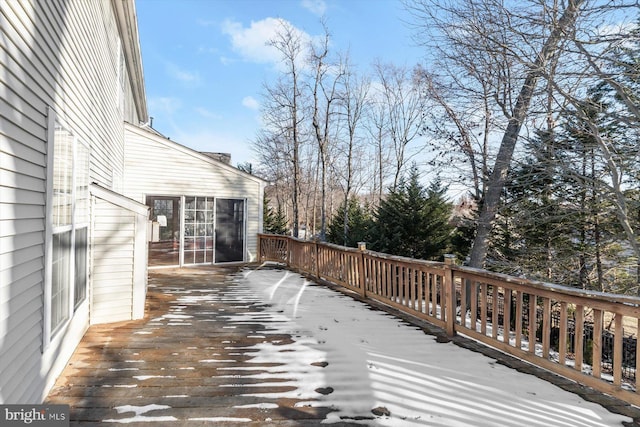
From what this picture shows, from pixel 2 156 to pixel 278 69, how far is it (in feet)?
44.5

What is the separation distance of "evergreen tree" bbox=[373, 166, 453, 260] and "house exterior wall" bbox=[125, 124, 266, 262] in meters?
4.44


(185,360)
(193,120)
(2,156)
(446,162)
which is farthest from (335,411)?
(193,120)

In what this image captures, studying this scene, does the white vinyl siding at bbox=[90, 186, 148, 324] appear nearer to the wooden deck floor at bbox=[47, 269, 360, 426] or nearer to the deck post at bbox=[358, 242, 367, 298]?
the wooden deck floor at bbox=[47, 269, 360, 426]

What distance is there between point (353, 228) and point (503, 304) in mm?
8958

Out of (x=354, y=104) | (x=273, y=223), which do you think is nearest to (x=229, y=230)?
(x=273, y=223)

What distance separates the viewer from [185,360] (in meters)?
2.99

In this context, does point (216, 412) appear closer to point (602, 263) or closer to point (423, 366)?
point (423, 366)

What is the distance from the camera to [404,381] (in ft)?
8.60

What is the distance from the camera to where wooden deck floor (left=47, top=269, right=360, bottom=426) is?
7.01 ft

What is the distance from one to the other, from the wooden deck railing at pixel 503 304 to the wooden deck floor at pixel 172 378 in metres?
1.80

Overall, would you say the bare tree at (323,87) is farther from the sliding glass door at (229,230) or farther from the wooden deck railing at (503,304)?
the wooden deck railing at (503,304)

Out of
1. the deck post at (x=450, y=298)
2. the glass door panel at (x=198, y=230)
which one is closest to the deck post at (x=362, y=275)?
the deck post at (x=450, y=298)

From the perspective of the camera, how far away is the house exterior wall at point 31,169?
1693mm

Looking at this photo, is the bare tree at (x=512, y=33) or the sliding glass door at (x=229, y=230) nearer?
the bare tree at (x=512, y=33)
